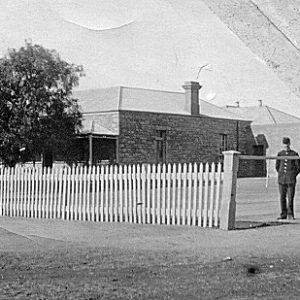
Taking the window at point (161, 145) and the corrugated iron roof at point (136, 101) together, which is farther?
the window at point (161, 145)

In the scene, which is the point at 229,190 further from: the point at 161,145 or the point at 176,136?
the point at 176,136

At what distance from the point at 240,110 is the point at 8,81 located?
43.1 metres

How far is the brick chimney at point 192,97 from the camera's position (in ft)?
162

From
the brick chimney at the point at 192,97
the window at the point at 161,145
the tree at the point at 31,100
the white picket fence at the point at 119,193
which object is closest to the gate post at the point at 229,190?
the white picket fence at the point at 119,193

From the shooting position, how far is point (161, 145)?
46750 millimetres

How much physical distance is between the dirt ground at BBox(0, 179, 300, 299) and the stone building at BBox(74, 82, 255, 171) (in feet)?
88.6

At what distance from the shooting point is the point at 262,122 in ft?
204

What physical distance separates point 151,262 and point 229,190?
484 centimetres

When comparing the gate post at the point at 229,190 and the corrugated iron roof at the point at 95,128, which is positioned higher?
the corrugated iron roof at the point at 95,128

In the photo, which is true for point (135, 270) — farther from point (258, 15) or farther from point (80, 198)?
point (80, 198)

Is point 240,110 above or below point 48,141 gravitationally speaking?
above

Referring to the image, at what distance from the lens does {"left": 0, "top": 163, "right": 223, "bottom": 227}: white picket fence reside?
1321 cm

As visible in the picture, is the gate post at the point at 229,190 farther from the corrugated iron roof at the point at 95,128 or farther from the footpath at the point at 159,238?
the corrugated iron roof at the point at 95,128

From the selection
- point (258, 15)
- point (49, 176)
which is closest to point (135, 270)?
point (258, 15)
